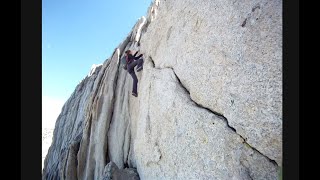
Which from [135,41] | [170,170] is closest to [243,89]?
[170,170]

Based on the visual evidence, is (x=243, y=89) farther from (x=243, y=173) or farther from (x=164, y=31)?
(x=164, y=31)

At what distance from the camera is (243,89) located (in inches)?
336
